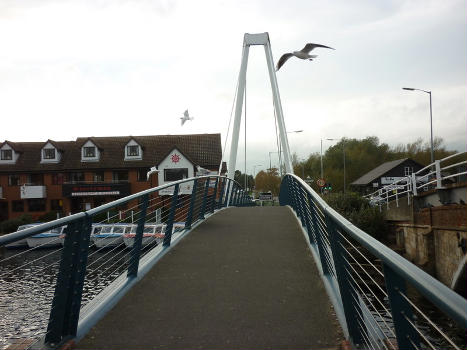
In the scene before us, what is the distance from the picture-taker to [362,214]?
22875mm

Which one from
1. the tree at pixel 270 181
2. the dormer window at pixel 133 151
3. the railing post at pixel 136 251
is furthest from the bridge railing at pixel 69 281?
the tree at pixel 270 181

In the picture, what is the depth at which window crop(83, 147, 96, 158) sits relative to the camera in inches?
1620

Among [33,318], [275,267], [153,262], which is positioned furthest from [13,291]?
[275,267]

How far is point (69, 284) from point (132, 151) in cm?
3886

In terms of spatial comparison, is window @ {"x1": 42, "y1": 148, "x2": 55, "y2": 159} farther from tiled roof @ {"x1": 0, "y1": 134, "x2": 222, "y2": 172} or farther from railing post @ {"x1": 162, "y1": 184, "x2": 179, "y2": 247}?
railing post @ {"x1": 162, "y1": 184, "x2": 179, "y2": 247}

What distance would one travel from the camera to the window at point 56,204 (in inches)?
1578

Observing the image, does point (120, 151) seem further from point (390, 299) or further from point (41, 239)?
point (390, 299)

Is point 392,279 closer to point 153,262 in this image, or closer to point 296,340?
point 296,340

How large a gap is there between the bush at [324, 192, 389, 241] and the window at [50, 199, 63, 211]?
83.6 feet

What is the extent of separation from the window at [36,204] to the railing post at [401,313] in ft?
137

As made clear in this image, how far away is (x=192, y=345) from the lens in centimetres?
334

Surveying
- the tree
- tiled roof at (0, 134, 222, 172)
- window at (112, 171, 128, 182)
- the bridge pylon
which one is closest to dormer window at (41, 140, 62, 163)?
tiled roof at (0, 134, 222, 172)

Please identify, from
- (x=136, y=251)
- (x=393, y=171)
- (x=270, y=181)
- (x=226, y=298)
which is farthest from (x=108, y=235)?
(x=270, y=181)

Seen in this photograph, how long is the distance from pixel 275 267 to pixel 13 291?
4468 millimetres
